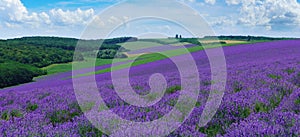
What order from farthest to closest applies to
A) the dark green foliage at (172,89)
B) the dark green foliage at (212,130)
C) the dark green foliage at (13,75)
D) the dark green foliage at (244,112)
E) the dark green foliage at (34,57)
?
the dark green foliage at (34,57), the dark green foliage at (13,75), the dark green foliage at (172,89), the dark green foliage at (244,112), the dark green foliage at (212,130)

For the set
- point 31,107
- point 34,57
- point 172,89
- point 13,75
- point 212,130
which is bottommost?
point 13,75

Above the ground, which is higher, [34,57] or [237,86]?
[237,86]

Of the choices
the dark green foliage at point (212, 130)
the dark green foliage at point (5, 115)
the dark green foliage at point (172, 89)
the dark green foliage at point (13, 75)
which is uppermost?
the dark green foliage at point (212, 130)

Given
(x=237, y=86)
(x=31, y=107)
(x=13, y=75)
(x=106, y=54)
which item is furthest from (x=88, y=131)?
(x=106, y=54)

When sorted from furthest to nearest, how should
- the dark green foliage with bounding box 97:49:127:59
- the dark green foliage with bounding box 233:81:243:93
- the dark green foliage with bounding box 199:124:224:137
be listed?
the dark green foliage with bounding box 97:49:127:59 < the dark green foliage with bounding box 233:81:243:93 < the dark green foliage with bounding box 199:124:224:137

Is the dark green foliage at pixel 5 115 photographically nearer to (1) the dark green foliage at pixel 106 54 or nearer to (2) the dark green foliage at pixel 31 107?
(2) the dark green foliage at pixel 31 107

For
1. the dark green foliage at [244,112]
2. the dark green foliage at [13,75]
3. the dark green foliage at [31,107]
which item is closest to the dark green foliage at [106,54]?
the dark green foliage at [13,75]

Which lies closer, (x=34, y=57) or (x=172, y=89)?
(x=172, y=89)

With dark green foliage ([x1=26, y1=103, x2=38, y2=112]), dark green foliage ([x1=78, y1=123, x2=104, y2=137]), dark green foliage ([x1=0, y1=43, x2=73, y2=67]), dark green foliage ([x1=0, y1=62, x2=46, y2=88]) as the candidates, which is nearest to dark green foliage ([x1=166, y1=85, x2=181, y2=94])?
dark green foliage ([x1=26, y1=103, x2=38, y2=112])

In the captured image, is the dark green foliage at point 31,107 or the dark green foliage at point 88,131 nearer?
the dark green foliage at point 88,131

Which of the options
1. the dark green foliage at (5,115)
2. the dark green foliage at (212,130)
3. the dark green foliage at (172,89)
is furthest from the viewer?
the dark green foliage at (172,89)

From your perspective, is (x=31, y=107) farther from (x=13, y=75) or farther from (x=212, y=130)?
(x=13, y=75)

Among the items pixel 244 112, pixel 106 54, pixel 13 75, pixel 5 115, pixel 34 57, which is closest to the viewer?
pixel 244 112

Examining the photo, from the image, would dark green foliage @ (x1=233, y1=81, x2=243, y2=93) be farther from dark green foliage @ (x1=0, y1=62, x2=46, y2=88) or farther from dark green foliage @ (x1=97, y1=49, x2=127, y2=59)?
dark green foliage @ (x1=97, y1=49, x2=127, y2=59)
